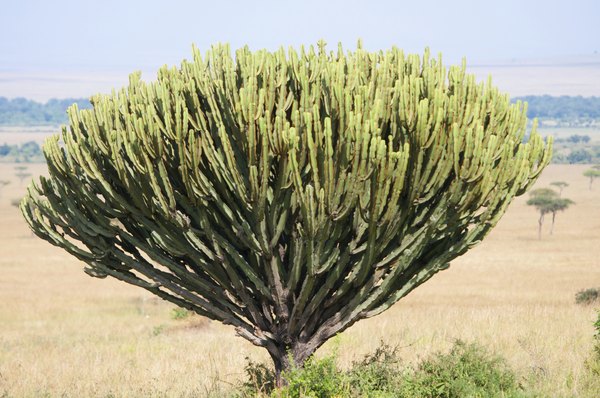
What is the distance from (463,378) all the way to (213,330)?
11448 millimetres

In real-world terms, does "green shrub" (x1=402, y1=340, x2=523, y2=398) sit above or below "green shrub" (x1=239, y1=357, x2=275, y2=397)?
above

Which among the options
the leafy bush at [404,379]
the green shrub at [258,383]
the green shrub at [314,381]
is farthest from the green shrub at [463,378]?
the green shrub at [258,383]

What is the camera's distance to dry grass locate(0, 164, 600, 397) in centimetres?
1279

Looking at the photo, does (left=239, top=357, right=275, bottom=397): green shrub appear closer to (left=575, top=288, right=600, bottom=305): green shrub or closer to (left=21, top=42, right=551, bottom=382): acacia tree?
(left=21, top=42, right=551, bottom=382): acacia tree

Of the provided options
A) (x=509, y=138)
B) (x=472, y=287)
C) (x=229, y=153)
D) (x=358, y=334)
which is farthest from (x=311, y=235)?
(x=472, y=287)

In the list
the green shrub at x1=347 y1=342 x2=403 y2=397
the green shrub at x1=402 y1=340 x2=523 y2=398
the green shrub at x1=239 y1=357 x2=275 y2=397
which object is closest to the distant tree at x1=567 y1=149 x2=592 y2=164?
the green shrub at x1=402 y1=340 x2=523 y2=398

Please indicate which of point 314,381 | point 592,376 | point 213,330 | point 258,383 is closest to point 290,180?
point 314,381

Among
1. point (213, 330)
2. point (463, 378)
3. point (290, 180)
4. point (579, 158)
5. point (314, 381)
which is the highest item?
point (290, 180)

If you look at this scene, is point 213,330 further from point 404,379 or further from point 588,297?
point 404,379

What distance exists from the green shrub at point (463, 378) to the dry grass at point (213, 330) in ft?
1.88

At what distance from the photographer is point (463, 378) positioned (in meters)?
10.7

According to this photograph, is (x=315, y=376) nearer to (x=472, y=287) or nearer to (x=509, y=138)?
(x=509, y=138)

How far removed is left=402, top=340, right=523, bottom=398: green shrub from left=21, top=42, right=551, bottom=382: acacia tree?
1211 mm

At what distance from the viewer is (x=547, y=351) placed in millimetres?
12992
